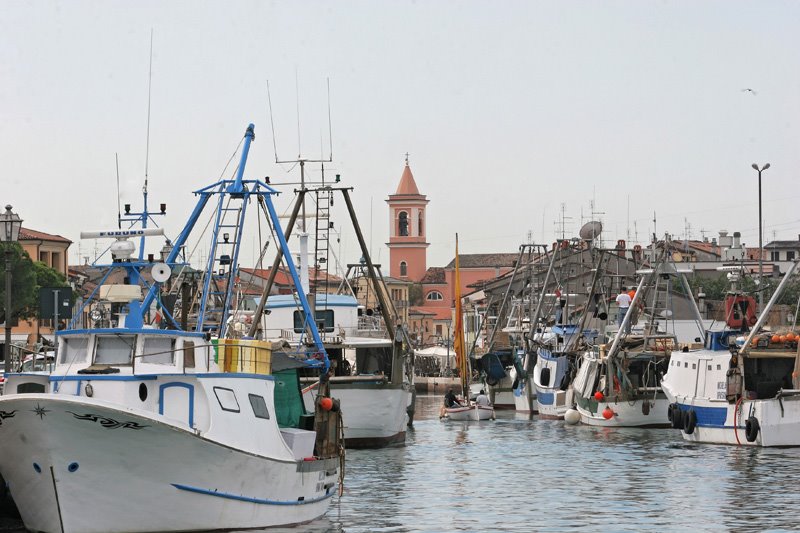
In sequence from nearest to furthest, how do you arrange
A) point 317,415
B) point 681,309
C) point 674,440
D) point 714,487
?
1. point 317,415
2. point 714,487
3. point 674,440
4. point 681,309

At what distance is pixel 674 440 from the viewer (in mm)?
55188

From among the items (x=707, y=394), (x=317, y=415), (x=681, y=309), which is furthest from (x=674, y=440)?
(x=681, y=309)

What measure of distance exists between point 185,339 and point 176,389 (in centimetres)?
106

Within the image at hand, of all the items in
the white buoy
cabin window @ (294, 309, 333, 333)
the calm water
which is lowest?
the calm water

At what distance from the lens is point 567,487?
39.4 m

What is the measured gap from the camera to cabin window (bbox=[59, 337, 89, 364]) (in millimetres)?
26297

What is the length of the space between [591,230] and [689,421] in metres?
30.1

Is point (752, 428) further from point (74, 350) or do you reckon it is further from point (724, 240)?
point (724, 240)

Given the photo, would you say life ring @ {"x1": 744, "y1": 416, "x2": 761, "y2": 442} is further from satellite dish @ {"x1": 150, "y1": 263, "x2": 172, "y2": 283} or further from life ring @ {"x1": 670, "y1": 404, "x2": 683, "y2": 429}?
satellite dish @ {"x1": 150, "y1": 263, "x2": 172, "y2": 283}

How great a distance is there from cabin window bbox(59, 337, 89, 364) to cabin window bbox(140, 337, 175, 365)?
1.12 m

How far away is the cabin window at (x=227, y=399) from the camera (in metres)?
26.1

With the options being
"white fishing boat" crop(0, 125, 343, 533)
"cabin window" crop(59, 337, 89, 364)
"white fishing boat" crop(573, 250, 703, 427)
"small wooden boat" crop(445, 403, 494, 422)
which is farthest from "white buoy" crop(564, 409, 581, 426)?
"cabin window" crop(59, 337, 89, 364)

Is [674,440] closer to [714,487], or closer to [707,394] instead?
[707,394]

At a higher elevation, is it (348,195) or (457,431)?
(348,195)
